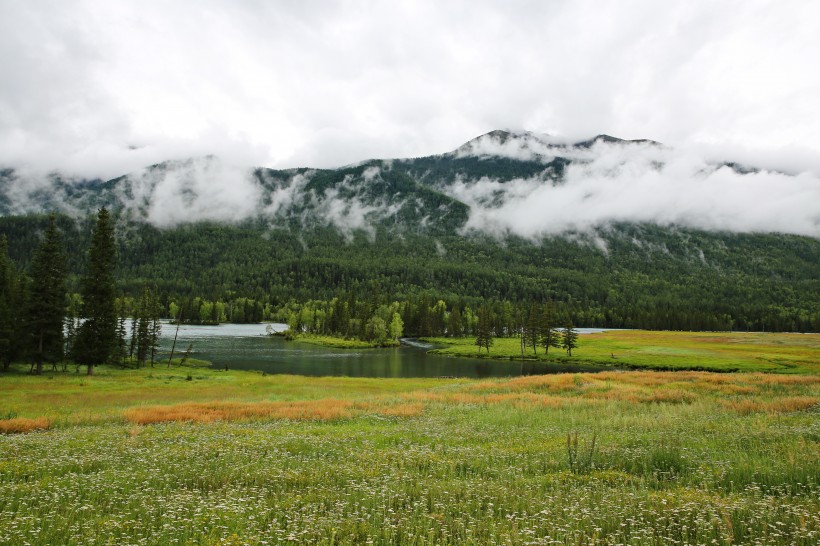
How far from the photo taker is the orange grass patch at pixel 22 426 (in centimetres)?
2244

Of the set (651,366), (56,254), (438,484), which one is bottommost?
(651,366)

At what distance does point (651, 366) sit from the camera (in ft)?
309

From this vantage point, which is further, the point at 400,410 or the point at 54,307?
the point at 54,307

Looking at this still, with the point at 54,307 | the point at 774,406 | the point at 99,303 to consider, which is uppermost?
the point at 99,303

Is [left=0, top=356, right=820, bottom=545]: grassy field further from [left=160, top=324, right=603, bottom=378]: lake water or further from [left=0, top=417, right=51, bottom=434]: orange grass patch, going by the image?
[left=160, top=324, right=603, bottom=378]: lake water

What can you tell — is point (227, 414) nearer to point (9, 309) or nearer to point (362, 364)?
point (9, 309)

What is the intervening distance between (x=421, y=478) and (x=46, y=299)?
2635 inches

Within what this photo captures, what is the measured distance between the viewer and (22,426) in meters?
23.0

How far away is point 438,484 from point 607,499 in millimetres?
4147

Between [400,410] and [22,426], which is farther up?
[22,426]

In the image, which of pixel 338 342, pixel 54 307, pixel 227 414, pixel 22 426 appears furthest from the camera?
pixel 338 342

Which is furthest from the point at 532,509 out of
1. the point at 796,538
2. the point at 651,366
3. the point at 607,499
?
the point at 651,366

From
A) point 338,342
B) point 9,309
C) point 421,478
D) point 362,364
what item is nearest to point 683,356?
point 362,364

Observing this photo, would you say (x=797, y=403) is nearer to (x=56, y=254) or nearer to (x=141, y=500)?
(x=141, y=500)
